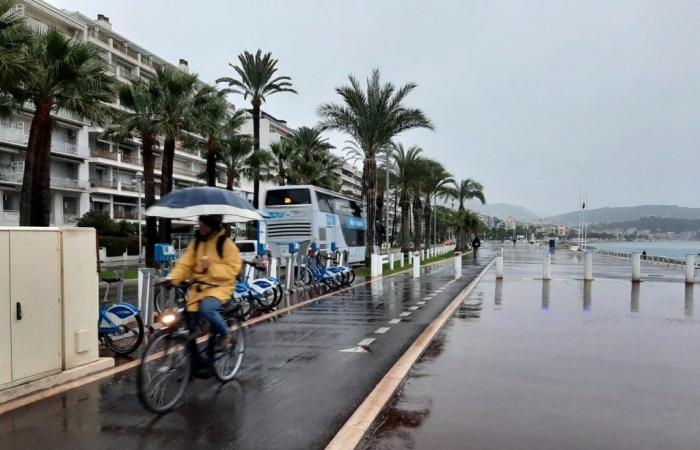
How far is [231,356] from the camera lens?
6094 millimetres

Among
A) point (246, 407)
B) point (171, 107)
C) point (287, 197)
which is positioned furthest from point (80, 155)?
point (246, 407)

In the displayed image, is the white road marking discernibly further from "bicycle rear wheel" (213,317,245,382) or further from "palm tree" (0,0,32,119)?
"palm tree" (0,0,32,119)

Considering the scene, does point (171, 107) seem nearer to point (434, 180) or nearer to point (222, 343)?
point (222, 343)

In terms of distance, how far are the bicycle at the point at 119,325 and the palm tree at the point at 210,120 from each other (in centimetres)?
2291

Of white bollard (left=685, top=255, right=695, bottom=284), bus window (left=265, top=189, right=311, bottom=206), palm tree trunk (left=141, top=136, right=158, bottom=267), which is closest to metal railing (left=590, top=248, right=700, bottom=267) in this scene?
white bollard (left=685, top=255, right=695, bottom=284)

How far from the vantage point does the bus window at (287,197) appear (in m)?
23.9

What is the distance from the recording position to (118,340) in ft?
26.2

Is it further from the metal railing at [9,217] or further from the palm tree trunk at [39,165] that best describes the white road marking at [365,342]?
the metal railing at [9,217]

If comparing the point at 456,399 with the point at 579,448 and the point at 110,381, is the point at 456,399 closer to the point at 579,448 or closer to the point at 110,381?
the point at 579,448

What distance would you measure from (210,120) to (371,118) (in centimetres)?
888

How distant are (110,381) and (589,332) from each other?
717 cm

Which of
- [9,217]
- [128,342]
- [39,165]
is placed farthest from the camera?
[9,217]

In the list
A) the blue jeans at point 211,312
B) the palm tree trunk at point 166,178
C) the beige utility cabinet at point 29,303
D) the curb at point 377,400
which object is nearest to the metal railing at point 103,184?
the palm tree trunk at point 166,178

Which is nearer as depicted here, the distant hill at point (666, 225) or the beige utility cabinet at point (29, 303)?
the beige utility cabinet at point (29, 303)
